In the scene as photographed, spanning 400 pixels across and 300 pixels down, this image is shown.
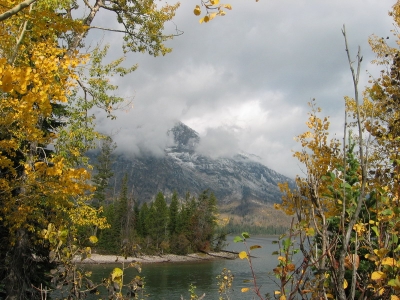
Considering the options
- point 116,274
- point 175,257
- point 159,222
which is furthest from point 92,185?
point 159,222

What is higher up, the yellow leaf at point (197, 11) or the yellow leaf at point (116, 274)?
the yellow leaf at point (197, 11)

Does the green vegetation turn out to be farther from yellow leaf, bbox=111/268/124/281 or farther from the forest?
yellow leaf, bbox=111/268/124/281

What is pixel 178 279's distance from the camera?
120 feet

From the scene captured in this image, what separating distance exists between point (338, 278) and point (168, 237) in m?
70.0

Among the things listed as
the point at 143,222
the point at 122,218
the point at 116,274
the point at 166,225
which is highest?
the point at 116,274

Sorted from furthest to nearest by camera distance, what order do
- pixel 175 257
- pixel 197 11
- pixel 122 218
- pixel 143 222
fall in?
pixel 143 222
pixel 122 218
pixel 175 257
pixel 197 11

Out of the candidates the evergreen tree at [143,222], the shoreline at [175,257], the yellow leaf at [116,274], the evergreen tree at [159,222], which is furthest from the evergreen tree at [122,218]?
the yellow leaf at [116,274]

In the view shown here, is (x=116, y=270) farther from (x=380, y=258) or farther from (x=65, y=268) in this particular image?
(x=380, y=258)

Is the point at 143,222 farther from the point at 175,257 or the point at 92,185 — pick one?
the point at 92,185

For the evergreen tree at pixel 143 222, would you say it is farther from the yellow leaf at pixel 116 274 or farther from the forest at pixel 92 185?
the yellow leaf at pixel 116 274

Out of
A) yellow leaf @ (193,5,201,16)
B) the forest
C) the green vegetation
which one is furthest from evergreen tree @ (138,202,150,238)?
yellow leaf @ (193,5,201,16)

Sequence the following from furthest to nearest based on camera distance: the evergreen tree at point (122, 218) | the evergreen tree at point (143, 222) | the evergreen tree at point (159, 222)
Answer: the evergreen tree at point (143, 222), the evergreen tree at point (159, 222), the evergreen tree at point (122, 218)

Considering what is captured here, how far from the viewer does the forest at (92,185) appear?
2018 mm

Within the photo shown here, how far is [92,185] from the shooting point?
20.1ft
